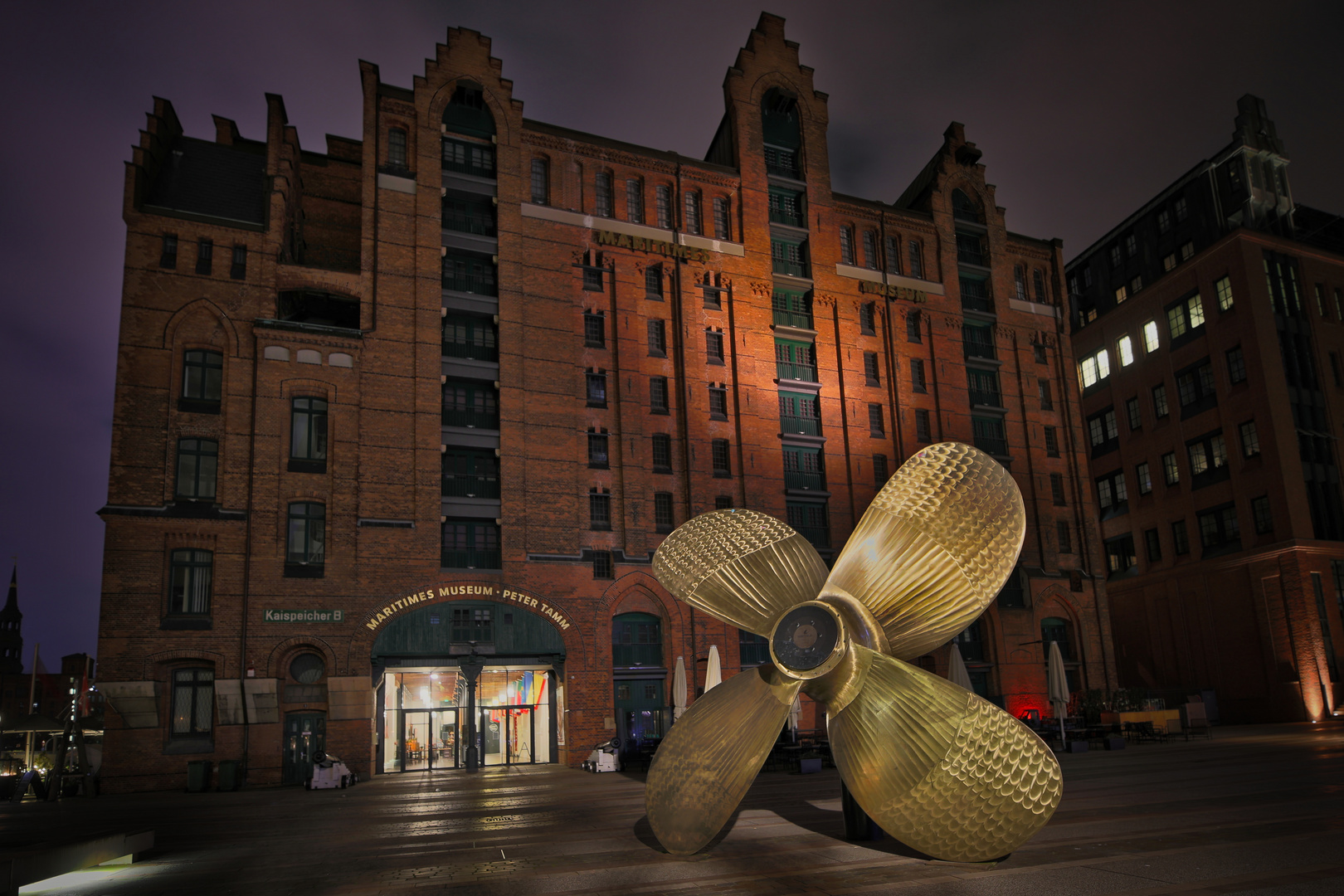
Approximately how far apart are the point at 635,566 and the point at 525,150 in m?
18.2

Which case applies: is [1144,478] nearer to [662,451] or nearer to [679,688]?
[662,451]

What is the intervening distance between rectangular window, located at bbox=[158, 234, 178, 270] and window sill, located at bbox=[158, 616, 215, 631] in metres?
12.4

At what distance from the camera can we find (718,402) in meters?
38.0

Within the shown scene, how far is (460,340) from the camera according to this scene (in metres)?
34.5

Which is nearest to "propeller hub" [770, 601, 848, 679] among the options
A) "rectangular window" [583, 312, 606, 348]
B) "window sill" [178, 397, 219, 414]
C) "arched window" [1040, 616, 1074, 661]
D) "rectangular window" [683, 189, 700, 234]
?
"window sill" [178, 397, 219, 414]

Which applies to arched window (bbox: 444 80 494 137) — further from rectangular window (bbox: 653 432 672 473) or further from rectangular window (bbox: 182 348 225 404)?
rectangular window (bbox: 653 432 672 473)

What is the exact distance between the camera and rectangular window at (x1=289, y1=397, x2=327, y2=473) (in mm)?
30828

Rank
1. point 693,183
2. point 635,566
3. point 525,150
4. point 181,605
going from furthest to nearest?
point 693,183 < point 525,150 < point 635,566 < point 181,605

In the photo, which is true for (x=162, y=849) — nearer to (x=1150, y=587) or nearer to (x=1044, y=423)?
(x=1044, y=423)

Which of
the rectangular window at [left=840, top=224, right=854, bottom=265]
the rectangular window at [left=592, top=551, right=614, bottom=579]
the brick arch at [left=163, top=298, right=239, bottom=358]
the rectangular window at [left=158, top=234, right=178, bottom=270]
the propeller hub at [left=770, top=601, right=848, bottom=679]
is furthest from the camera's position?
the rectangular window at [left=840, top=224, right=854, bottom=265]

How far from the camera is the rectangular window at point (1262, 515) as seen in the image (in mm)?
42750

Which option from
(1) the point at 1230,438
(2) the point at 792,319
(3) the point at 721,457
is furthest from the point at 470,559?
(1) the point at 1230,438

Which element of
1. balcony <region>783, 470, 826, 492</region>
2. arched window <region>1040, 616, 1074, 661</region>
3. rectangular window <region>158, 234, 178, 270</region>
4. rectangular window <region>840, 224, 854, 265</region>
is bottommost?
arched window <region>1040, 616, 1074, 661</region>

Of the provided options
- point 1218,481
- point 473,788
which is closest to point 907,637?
point 473,788
